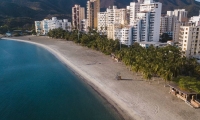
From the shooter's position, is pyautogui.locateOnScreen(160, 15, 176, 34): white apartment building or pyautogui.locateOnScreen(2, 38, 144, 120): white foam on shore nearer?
pyautogui.locateOnScreen(2, 38, 144, 120): white foam on shore

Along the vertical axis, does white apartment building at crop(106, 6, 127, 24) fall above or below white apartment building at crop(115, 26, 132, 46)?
above

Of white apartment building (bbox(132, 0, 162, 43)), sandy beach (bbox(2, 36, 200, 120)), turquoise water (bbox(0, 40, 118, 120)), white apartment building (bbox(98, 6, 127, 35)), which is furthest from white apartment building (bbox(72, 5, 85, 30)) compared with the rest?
sandy beach (bbox(2, 36, 200, 120))

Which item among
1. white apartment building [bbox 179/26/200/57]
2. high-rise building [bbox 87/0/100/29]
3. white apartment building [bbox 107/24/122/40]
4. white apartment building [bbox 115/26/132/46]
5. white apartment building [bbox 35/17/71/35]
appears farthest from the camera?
white apartment building [bbox 35/17/71/35]

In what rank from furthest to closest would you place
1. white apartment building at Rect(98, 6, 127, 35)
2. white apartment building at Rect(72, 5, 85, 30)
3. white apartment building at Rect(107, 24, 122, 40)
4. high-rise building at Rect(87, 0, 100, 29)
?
white apartment building at Rect(72, 5, 85, 30), high-rise building at Rect(87, 0, 100, 29), white apartment building at Rect(98, 6, 127, 35), white apartment building at Rect(107, 24, 122, 40)

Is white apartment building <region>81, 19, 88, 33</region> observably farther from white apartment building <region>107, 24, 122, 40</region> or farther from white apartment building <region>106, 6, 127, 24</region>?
white apartment building <region>107, 24, 122, 40</region>

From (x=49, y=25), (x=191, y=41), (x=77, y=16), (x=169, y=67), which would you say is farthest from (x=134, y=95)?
(x=49, y=25)

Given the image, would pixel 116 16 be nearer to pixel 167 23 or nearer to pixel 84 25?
→ pixel 167 23

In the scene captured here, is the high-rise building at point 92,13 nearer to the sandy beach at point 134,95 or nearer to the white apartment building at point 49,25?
the white apartment building at point 49,25
